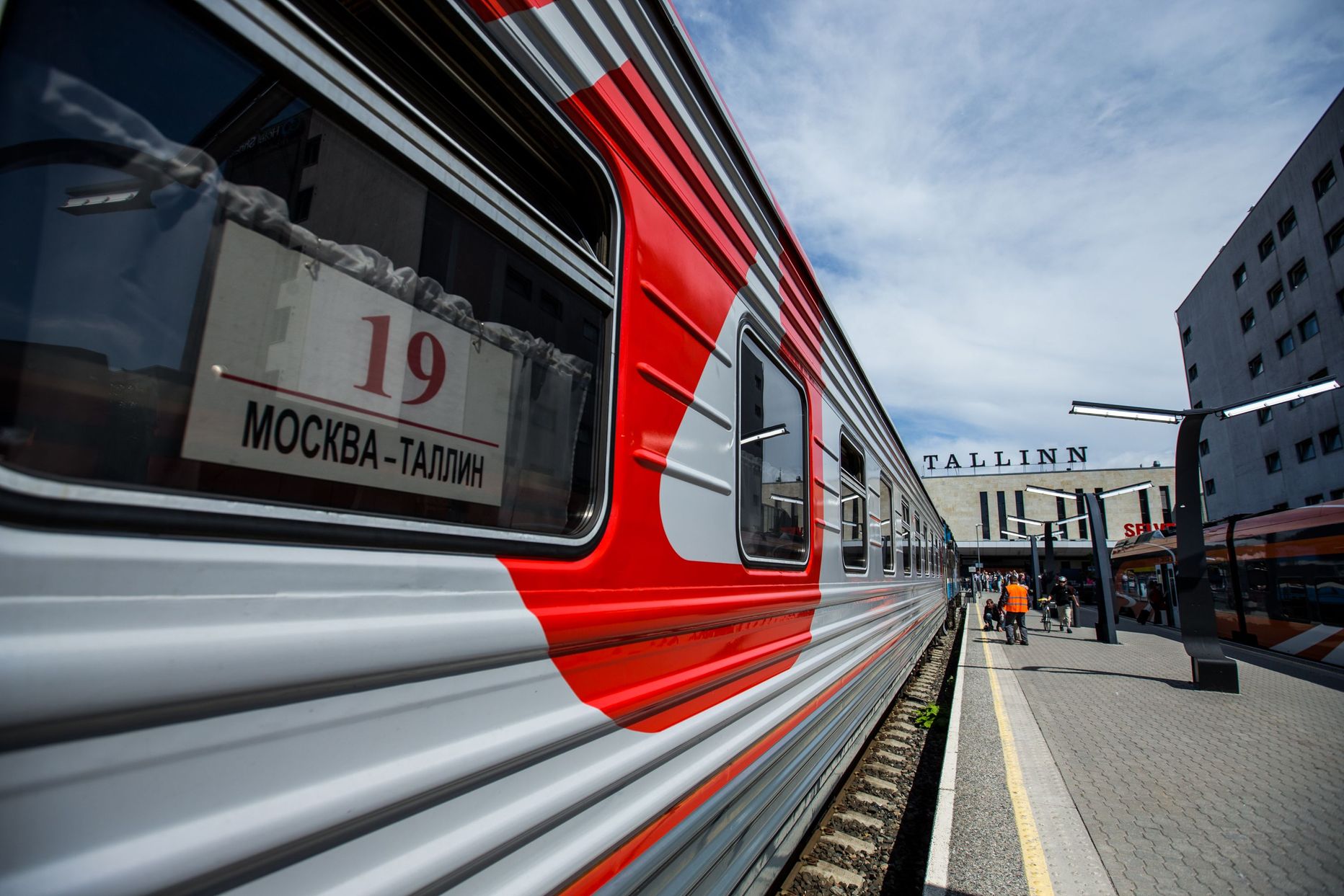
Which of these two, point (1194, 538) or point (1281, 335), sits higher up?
point (1281, 335)

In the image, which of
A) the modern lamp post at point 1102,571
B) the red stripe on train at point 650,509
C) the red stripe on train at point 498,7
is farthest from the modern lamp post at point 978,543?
the red stripe on train at point 498,7

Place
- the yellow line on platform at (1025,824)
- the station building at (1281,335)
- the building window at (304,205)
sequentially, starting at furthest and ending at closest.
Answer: the station building at (1281,335), the yellow line on platform at (1025,824), the building window at (304,205)

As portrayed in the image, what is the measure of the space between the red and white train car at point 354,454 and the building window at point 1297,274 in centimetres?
3294

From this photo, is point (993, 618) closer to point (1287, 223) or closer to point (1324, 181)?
point (1324, 181)

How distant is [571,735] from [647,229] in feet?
4.31

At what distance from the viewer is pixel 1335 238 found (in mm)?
23453

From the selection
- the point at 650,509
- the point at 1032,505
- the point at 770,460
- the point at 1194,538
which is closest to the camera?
the point at 650,509

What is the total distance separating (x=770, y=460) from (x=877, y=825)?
256cm

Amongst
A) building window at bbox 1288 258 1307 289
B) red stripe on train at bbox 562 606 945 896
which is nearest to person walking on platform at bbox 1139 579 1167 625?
building window at bbox 1288 258 1307 289

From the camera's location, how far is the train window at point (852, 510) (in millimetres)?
4023

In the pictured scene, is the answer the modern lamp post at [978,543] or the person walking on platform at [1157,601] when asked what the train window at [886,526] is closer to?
the person walking on platform at [1157,601]

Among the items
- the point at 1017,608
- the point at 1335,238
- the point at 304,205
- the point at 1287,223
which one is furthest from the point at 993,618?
the point at 1287,223

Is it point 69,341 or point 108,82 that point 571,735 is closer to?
point 69,341

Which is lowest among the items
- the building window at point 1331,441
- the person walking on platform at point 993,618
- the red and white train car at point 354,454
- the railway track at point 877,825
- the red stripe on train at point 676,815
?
the railway track at point 877,825
